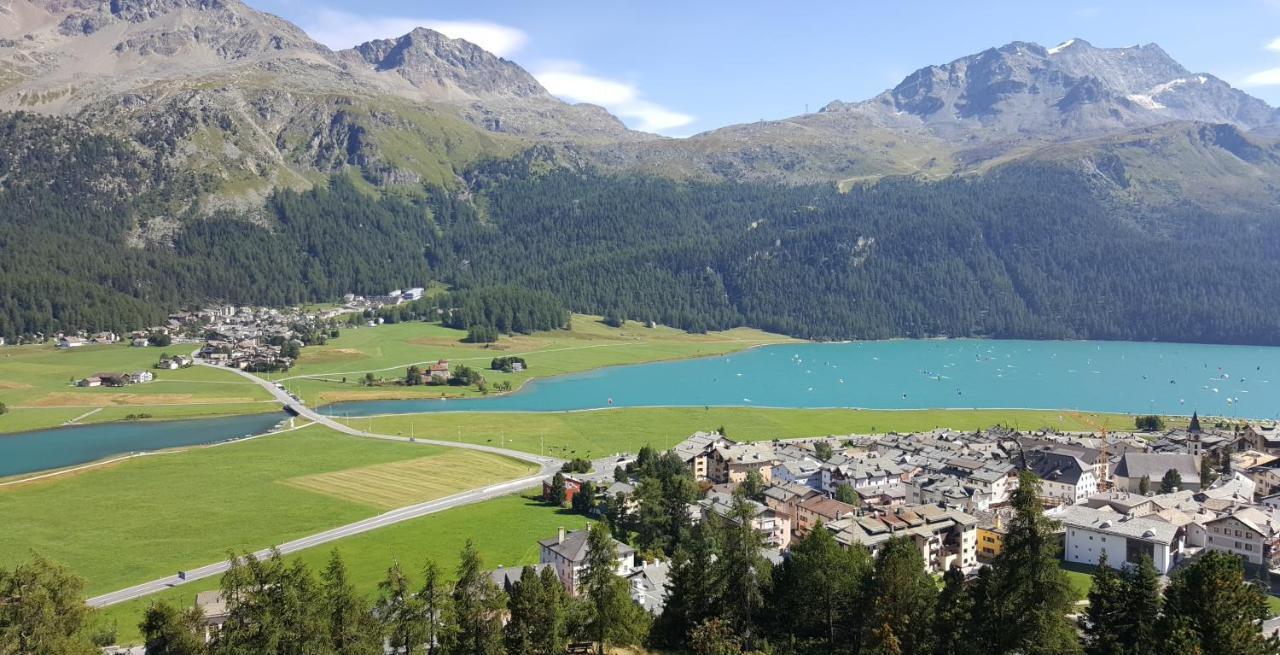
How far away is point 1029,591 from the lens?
87.9ft

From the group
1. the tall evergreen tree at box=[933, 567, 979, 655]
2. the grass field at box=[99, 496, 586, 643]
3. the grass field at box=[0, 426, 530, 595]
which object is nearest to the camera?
the tall evergreen tree at box=[933, 567, 979, 655]

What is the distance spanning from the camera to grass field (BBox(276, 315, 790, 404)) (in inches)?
4783

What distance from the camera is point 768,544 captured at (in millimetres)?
50969

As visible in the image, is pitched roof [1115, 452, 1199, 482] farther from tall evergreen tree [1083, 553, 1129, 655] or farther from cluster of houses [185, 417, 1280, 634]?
tall evergreen tree [1083, 553, 1129, 655]

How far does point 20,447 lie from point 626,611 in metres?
76.9

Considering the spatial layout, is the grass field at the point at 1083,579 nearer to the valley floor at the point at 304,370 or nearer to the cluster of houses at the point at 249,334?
the valley floor at the point at 304,370

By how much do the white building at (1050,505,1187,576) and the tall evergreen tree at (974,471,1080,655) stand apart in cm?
2464

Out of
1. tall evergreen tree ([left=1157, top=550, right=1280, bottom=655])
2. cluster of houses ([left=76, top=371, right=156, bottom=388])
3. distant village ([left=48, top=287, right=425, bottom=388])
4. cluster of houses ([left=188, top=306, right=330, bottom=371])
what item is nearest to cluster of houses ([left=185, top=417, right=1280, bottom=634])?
tall evergreen tree ([left=1157, top=550, right=1280, bottom=655])

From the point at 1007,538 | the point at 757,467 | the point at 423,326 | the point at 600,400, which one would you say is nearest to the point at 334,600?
the point at 1007,538

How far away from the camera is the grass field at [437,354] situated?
12150 cm

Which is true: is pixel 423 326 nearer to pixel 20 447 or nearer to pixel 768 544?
pixel 20 447

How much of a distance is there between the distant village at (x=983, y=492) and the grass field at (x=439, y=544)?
11.2ft

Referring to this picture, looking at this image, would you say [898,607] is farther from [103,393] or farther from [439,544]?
[103,393]

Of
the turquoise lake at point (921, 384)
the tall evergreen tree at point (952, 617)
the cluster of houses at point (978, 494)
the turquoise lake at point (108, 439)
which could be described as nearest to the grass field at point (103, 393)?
the turquoise lake at point (108, 439)
